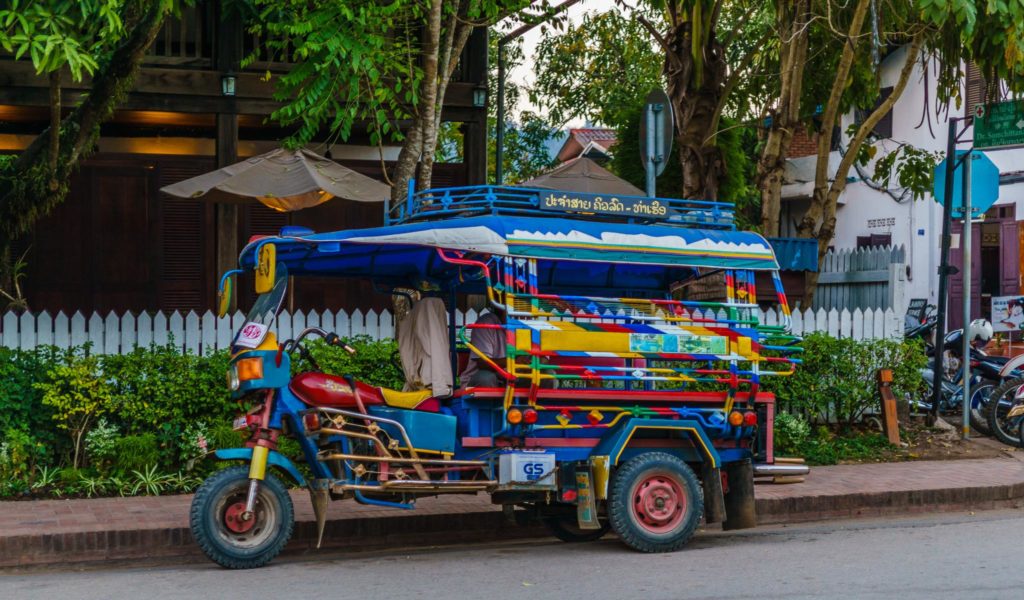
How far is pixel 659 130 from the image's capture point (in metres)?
10.6

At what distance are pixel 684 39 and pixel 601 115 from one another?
860 centimetres

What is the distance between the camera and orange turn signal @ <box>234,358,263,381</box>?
7738 mm

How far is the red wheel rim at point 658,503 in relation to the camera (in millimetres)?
8422

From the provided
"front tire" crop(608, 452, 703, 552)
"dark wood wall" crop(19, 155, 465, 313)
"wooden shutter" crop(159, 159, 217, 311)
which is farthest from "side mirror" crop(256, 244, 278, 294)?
"wooden shutter" crop(159, 159, 217, 311)

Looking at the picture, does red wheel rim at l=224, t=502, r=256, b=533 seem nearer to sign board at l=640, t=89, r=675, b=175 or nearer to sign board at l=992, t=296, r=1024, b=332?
sign board at l=640, t=89, r=675, b=175

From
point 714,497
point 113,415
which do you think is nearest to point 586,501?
point 714,497

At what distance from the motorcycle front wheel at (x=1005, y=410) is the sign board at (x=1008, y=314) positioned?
4.43 m

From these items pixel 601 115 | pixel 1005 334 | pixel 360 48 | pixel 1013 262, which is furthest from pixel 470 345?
pixel 1013 262

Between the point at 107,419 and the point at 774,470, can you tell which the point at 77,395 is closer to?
the point at 107,419

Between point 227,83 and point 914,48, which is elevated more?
Result: point 914,48

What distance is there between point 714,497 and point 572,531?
1.16 metres

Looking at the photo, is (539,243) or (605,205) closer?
(539,243)

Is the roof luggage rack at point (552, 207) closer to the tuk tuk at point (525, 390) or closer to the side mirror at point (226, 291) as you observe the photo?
the tuk tuk at point (525, 390)

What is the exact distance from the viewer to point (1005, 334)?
1834 centimetres
